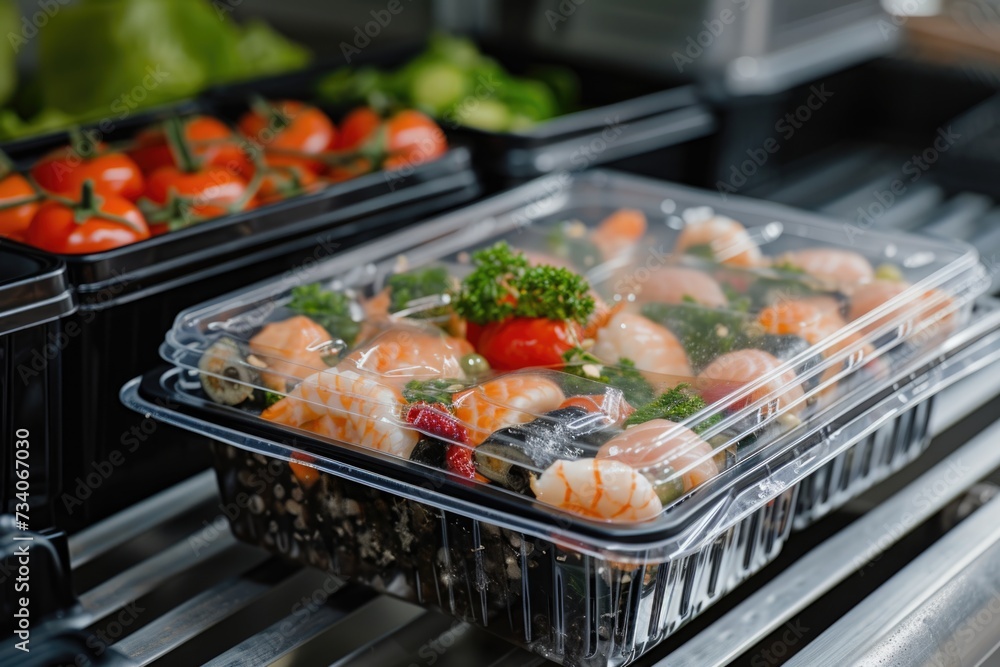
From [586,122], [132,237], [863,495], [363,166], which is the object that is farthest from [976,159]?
[132,237]

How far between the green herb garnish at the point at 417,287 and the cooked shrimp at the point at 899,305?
41cm

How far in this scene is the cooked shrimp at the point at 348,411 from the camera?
0.93 metres

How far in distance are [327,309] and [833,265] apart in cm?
54

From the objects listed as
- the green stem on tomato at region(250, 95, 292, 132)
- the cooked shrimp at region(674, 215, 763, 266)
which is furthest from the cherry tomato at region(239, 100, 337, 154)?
the cooked shrimp at region(674, 215, 763, 266)

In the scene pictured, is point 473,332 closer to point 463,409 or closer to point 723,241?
point 463,409

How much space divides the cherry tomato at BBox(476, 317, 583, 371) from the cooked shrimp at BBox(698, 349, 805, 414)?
0.43 feet

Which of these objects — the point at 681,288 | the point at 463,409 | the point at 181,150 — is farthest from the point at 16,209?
the point at 681,288

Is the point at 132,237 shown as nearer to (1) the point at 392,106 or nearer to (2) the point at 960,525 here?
(1) the point at 392,106

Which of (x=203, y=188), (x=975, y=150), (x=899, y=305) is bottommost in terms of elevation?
(x=975, y=150)

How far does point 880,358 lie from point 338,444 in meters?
0.53

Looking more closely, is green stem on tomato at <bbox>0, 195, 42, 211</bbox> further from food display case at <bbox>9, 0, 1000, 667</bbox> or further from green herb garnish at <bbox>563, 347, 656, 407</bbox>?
green herb garnish at <bbox>563, 347, 656, 407</bbox>

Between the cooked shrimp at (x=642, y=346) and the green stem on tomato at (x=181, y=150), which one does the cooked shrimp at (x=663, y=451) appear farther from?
the green stem on tomato at (x=181, y=150)

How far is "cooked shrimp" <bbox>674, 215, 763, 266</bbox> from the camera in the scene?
129cm

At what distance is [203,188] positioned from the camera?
53.0 inches
